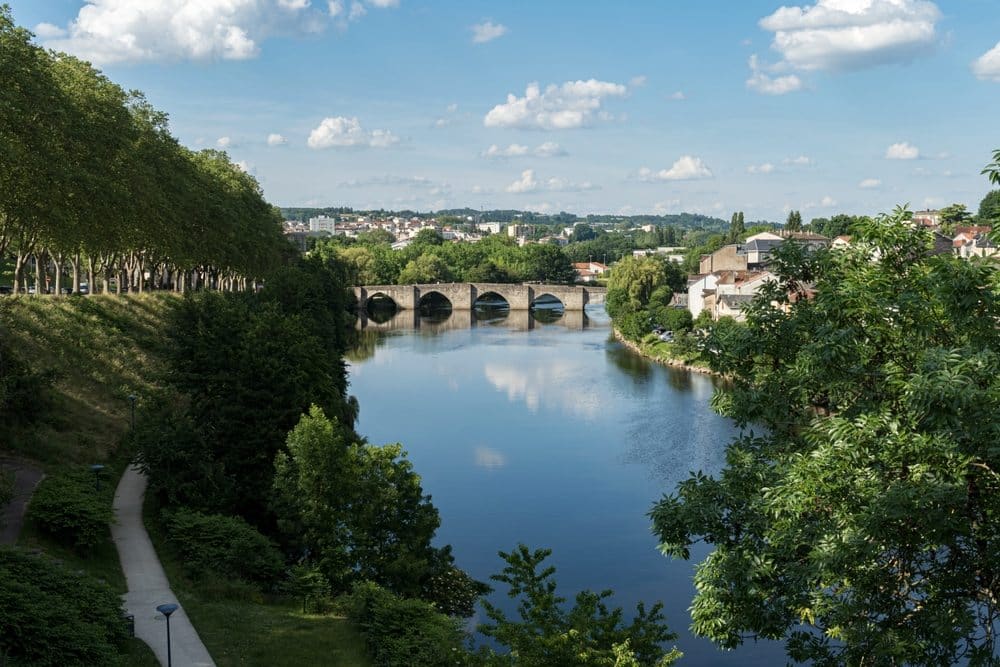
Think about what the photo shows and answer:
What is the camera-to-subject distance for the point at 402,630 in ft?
57.5

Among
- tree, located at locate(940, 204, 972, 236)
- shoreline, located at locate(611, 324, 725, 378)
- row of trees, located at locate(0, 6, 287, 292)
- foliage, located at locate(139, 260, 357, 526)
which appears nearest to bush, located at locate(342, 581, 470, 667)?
foliage, located at locate(139, 260, 357, 526)

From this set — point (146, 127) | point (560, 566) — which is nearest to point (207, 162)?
point (146, 127)

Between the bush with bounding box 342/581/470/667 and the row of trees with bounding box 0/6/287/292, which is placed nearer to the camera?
the bush with bounding box 342/581/470/667

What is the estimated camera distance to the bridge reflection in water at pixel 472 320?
308ft

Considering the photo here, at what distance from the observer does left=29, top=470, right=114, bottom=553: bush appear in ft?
65.0

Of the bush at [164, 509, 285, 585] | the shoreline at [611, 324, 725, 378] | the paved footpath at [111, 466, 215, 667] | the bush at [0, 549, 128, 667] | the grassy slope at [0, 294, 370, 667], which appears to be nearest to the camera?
the bush at [0, 549, 128, 667]

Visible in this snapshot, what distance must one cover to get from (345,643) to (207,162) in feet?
166

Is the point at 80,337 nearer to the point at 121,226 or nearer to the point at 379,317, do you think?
the point at 121,226

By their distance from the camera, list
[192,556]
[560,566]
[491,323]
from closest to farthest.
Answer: [192,556], [560,566], [491,323]

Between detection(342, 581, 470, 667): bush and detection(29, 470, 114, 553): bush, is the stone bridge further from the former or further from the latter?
detection(342, 581, 470, 667): bush

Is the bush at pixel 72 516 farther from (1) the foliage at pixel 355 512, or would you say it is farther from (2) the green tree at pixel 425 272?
(2) the green tree at pixel 425 272

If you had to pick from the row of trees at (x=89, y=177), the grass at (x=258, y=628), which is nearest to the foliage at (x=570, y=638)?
the grass at (x=258, y=628)

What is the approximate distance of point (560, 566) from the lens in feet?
89.6

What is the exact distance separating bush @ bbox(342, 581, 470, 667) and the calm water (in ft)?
22.9
